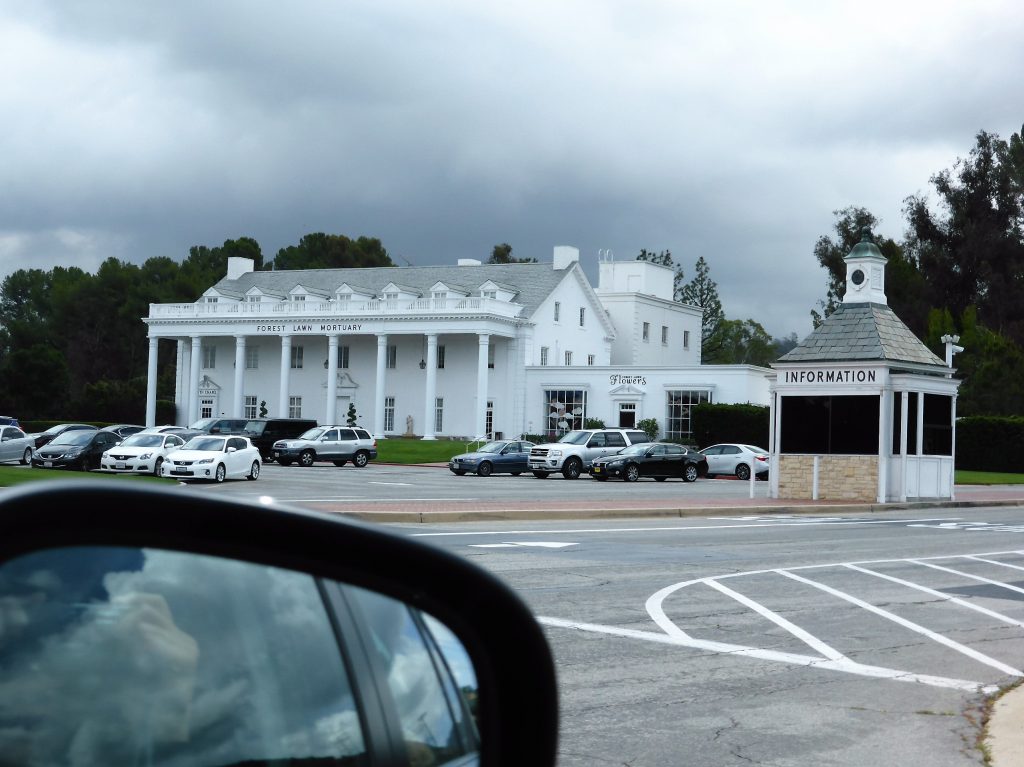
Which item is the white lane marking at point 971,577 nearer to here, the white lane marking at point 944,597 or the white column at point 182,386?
the white lane marking at point 944,597

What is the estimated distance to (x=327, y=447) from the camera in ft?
180

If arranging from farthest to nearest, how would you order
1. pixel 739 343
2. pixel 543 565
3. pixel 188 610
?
1. pixel 739 343
2. pixel 543 565
3. pixel 188 610

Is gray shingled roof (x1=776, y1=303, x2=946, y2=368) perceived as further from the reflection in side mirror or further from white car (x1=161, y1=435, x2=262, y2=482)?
the reflection in side mirror

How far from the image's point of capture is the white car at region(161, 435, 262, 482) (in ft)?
126

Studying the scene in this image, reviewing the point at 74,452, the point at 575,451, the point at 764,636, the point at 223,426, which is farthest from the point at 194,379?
the point at 764,636

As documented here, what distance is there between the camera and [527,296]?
8050 centimetres

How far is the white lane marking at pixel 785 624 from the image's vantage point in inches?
414

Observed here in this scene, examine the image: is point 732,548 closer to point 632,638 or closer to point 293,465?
point 632,638

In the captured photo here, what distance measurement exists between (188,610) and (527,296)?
78657mm

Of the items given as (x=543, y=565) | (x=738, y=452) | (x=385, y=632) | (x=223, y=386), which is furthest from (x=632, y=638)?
(x=223, y=386)

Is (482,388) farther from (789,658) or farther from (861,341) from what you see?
(789,658)

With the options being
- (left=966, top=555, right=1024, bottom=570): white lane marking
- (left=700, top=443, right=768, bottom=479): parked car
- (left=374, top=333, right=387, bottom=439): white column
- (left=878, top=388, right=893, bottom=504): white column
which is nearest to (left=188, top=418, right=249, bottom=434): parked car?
(left=374, top=333, right=387, bottom=439): white column

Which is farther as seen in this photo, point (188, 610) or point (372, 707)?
point (372, 707)

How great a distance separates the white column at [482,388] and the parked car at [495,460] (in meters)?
23.0
